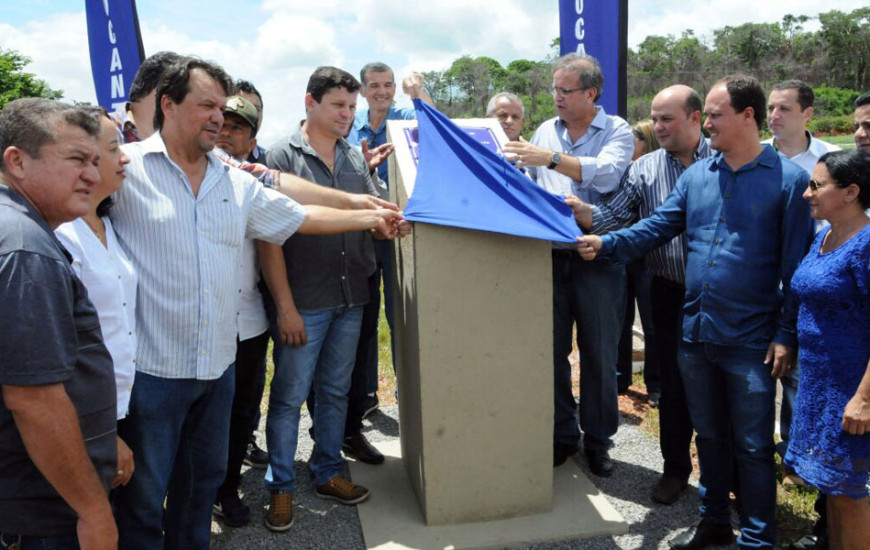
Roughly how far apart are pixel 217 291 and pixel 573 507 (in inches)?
88.3

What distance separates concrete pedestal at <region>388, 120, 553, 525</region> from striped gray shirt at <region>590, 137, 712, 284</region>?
766 millimetres

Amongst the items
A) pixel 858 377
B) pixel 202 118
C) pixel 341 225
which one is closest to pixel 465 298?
pixel 341 225

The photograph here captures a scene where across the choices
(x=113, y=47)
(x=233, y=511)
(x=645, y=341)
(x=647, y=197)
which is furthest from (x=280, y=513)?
(x=113, y=47)

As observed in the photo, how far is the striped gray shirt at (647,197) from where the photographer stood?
3.84m

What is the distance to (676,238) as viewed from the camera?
3.75m

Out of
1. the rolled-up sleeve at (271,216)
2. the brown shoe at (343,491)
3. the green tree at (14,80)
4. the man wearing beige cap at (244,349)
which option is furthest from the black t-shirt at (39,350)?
the green tree at (14,80)

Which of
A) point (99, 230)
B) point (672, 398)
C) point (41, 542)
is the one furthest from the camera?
point (672, 398)

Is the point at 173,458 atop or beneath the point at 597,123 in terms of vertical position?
beneath

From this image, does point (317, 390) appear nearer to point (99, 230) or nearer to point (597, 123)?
point (99, 230)

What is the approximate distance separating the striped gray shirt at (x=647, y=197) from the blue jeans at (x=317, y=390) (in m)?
1.55

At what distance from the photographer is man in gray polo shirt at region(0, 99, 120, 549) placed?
1.63 metres

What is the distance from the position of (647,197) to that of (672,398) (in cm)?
118

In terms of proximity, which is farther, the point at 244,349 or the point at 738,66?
the point at 738,66

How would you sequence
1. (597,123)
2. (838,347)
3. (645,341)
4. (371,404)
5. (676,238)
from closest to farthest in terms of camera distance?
(838,347)
(676,238)
(597,123)
(371,404)
(645,341)
